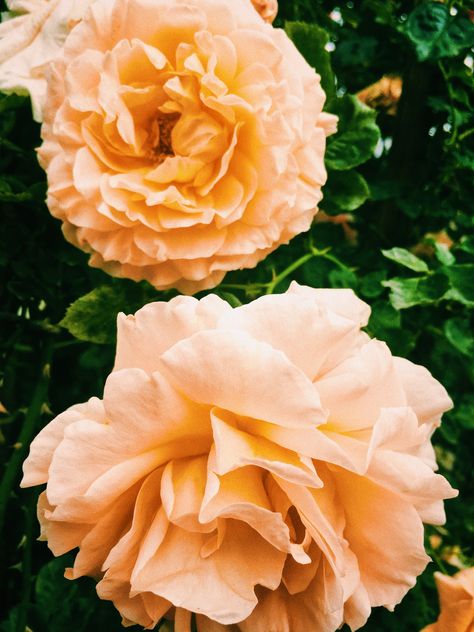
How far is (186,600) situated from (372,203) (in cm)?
68

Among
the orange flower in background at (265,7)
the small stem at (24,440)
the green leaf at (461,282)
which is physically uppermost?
the orange flower in background at (265,7)

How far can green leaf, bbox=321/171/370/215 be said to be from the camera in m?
0.74

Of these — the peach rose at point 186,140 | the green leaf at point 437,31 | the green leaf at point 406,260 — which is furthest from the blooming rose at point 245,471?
the green leaf at point 437,31

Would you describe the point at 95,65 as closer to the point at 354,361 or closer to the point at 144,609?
the point at 354,361

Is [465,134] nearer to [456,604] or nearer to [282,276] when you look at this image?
[282,276]

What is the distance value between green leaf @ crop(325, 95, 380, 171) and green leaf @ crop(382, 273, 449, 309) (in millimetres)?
141

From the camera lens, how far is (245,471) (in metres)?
0.48

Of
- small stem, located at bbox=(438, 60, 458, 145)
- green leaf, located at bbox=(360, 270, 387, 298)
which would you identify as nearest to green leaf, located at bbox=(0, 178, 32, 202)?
green leaf, located at bbox=(360, 270, 387, 298)

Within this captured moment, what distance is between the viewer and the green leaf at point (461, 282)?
0.72m

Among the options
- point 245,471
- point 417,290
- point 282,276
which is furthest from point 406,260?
point 245,471

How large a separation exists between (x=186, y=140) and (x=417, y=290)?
0.30 m

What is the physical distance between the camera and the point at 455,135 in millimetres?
785

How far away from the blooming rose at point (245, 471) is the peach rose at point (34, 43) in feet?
1.05

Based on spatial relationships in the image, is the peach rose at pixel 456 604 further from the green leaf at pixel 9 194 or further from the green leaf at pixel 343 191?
the green leaf at pixel 9 194
